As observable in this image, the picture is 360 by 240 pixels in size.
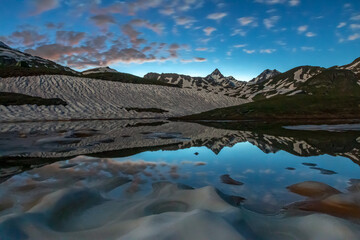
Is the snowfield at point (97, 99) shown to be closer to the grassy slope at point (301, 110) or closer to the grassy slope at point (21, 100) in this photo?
the grassy slope at point (21, 100)

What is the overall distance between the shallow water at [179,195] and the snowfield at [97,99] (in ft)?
162

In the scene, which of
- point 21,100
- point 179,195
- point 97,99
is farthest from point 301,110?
point 21,100

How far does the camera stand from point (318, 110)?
49.8m

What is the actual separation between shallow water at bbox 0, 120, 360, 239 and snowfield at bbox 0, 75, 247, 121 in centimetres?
4940

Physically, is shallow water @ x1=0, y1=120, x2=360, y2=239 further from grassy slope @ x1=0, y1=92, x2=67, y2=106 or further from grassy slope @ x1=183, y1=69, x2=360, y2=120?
grassy slope @ x1=0, y1=92, x2=67, y2=106

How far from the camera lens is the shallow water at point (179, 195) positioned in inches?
150

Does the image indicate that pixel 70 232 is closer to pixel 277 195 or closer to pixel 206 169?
pixel 277 195

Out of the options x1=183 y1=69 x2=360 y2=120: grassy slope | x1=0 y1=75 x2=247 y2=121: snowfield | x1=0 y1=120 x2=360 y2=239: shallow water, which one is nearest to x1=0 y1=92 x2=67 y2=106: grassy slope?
x1=0 y1=75 x2=247 y2=121: snowfield

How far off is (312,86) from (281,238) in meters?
221

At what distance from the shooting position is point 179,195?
5.81 meters

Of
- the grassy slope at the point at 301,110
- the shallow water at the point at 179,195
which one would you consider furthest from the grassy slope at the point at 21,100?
the shallow water at the point at 179,195

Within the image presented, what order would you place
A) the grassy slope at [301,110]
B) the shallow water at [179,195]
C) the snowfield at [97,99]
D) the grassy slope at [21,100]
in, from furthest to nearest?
the grassy slope at [21,100]
the snowfield at [97,99]
the grassy slope at [301,110]
the shallow water at [179,195]

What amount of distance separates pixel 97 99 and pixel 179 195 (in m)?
80.4

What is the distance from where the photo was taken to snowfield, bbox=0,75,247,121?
59.0m
